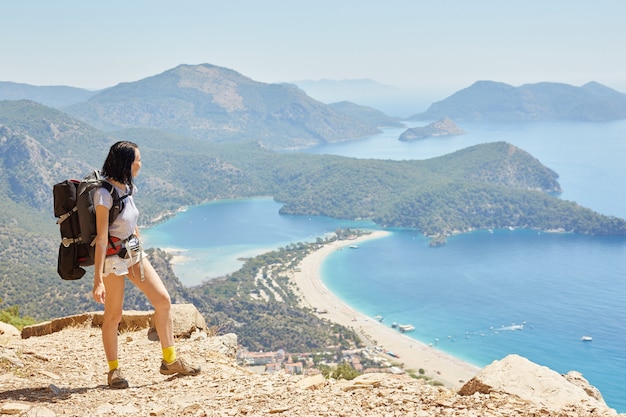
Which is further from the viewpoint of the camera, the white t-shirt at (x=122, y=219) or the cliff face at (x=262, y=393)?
the white t-shirt at (x=122, y=219)

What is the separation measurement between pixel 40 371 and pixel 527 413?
4.03 metres

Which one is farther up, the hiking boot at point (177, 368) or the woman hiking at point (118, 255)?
the woman hiking at point (118, 255)

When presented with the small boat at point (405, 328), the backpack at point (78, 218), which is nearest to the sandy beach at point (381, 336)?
the small boat at point (405, 328)

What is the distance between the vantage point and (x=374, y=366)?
132 feet

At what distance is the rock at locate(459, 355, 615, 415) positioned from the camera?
12.8 ft

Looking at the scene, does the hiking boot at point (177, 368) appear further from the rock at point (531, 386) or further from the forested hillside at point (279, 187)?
the forested hillside at point (279, 187)

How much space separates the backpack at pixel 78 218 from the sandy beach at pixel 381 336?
28.0 m

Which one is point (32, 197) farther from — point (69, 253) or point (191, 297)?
point (69, 253)

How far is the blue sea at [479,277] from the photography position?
4673cm

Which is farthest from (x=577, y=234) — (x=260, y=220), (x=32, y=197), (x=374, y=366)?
(x=32, y=197)

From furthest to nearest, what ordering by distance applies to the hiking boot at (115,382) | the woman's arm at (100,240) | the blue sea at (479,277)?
the blue sea at (479,277)
the hiking boot at (115,382)
the woman's arm at (100,240)

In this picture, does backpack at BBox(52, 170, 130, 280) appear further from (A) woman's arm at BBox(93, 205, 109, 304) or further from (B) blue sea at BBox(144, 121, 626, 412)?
(B) blue sea at BBox(144, 121, 626, 412)

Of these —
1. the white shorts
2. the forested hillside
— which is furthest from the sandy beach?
the white shorts

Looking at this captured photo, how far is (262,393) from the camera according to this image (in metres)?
4.34
